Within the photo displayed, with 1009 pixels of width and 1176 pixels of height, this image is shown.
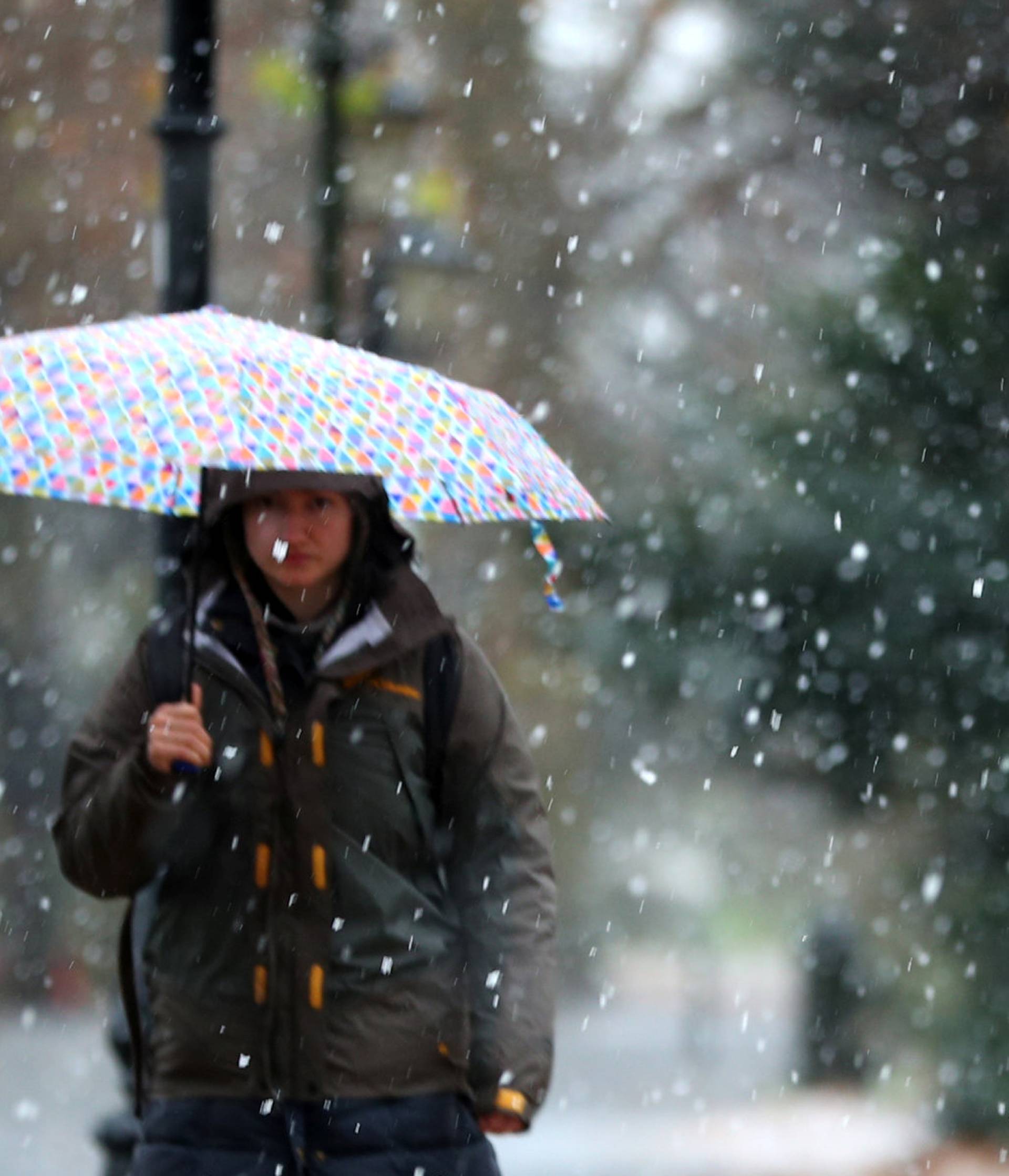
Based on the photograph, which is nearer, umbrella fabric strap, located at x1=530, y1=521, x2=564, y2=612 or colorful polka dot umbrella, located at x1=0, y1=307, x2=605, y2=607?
colorful polka dot umbrella, located at x1=0, y1=307, x2=605, y2=607

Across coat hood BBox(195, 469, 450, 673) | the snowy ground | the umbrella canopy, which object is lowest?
the snowy ground

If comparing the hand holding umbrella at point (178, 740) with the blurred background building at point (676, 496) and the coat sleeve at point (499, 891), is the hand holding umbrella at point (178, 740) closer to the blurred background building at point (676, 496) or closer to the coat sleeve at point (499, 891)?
the coat sleeve at point (499, 891)

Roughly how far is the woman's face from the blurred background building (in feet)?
4.43

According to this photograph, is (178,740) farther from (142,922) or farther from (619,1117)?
(619,1117)

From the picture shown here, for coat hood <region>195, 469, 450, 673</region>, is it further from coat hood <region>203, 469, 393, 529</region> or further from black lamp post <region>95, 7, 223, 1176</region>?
black lamp post <region>95, 7, 223, 1176</region>

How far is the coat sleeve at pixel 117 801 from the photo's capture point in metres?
3.03

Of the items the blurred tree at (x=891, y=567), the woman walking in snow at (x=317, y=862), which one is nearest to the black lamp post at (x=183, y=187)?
the woman walking in snow at (x=317, y=862)

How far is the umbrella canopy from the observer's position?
2.86 m

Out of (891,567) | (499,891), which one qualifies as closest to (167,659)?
(499,891)

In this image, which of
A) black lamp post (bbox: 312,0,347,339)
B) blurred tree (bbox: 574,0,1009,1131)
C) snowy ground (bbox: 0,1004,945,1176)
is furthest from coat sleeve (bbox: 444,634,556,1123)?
snowy ground (bbox: 0,1004,945,1176)

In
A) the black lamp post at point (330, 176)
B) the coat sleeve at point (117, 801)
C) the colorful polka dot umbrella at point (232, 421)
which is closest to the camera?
the colorful polka dot umbrella at point (232, 421)

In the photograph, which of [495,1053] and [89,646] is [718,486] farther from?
[89,646]

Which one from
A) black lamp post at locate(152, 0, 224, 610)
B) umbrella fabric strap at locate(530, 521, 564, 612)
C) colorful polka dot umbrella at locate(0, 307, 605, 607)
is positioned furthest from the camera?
black lamp post at locate(152, 0, 224, 610)

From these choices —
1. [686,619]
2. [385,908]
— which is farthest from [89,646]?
[385,908]
